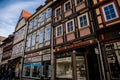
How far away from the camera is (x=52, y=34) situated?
13203 mm

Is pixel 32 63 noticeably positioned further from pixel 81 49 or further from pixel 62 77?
pixel 81 49

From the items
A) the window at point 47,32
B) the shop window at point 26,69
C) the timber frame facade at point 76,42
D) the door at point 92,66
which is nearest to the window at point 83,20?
the timber frame facade at point 76,42

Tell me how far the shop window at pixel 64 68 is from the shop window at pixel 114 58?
3905 millimetres

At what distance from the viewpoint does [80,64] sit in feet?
32.6

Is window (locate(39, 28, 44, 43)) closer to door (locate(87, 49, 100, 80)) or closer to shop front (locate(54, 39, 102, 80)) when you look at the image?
shop front (locate(54, 39, 102, 80))

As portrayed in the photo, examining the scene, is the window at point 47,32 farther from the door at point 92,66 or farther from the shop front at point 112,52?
the shop front at point 112,52

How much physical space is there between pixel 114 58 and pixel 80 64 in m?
3.35

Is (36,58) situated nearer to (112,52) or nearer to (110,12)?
(112,52)

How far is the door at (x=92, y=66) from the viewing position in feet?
31.8

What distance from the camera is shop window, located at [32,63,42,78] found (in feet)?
44.4

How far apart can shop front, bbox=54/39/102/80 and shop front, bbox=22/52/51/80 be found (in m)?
2.15

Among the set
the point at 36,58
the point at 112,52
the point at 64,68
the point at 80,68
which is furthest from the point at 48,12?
the point at 112,52

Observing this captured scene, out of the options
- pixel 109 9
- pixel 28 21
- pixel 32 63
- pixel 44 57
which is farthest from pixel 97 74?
pixel 28 21

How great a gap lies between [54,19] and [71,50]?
17.4ft
